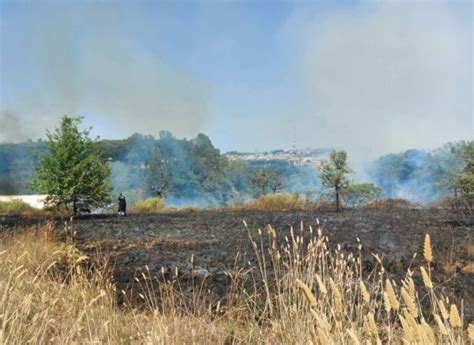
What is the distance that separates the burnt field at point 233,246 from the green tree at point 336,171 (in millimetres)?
6153

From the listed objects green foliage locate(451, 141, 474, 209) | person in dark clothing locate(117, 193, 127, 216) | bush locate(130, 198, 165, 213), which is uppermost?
green foliage locate(451, 141, 474, 209)

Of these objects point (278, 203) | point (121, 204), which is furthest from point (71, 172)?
point (278, 203)

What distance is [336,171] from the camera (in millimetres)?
20562

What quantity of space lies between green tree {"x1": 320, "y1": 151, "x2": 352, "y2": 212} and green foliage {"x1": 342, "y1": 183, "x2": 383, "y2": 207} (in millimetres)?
1792

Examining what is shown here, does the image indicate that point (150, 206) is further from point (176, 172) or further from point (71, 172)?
point (176, 172)

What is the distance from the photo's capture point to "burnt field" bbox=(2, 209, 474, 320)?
6043mm

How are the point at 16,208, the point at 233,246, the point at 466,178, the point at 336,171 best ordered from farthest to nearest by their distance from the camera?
the point at 16,208
the point at 336,171
the point at 466,178
the point at 233,246

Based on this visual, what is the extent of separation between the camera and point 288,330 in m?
3.08

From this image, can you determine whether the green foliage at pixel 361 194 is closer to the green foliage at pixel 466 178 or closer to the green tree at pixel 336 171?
the green tree at pixel 336 171

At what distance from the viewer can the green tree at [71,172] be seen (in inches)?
735

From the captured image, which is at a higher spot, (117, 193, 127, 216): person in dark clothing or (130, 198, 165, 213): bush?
(117, 193, 127, 216): person in dark clothing

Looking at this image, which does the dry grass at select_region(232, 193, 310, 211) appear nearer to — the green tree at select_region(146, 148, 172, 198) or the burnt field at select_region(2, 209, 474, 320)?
the burnt field at select_region(2, 209, 474, 320)

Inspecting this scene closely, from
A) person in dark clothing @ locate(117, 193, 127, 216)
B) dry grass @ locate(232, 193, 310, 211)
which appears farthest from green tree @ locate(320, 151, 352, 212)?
person in dark clothing @ locate(117, 193, 127, 216)

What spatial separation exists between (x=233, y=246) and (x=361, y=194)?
1607 centimetres
